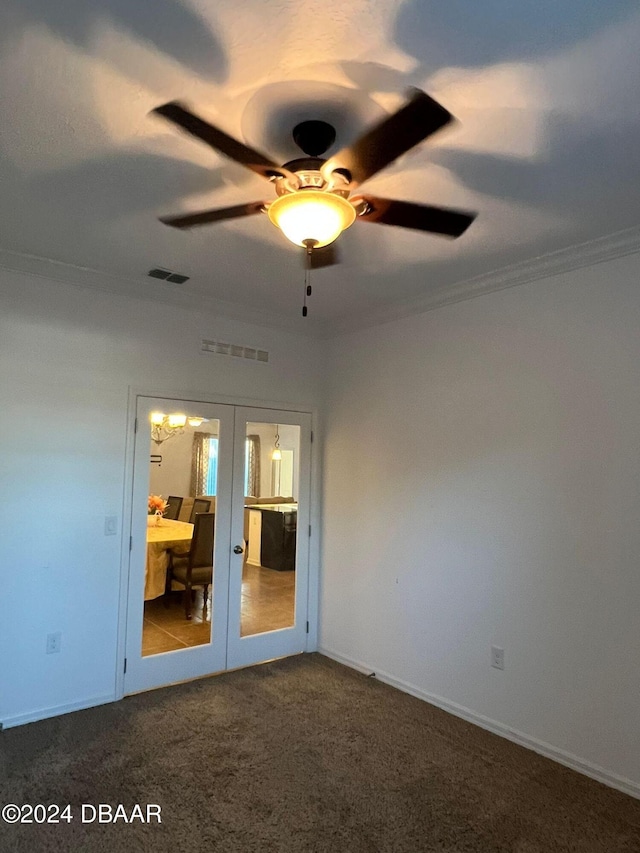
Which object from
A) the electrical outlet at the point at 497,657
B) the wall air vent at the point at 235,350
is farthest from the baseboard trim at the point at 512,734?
the wall air vent at the point at 235,350

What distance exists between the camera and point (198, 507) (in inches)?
162

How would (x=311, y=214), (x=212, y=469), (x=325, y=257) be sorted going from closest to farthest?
(x=311, y=214) < (x=325, y=257) < (x=212, y=469)

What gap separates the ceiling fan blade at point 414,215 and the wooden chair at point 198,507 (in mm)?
2572

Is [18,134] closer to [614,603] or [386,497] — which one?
[386,497]

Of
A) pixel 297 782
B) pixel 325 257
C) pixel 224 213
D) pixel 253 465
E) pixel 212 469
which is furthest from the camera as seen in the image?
pixel 253 465

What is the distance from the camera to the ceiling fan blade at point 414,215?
208 centimetres

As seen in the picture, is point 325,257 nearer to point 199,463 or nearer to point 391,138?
point 391,138

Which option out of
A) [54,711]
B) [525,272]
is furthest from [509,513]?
[54,711]

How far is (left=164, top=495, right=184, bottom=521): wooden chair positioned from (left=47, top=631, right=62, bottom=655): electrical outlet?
1.00 meters

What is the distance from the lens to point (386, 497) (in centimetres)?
419

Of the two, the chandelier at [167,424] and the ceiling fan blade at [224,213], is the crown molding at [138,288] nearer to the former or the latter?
the chandelier at [167,424]

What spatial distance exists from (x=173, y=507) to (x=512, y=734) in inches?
105

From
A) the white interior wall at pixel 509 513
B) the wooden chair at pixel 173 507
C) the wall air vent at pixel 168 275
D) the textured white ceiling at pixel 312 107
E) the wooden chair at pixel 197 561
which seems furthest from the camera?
the wooden chair at pixel 197 561

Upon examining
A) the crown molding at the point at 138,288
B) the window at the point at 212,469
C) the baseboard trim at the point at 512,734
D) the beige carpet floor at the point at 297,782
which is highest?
the crown molding at the point at 138,288
